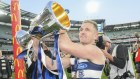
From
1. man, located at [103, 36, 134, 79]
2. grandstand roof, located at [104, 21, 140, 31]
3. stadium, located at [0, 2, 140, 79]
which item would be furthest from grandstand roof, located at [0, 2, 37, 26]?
man, located at [103, 36, 134, 79]

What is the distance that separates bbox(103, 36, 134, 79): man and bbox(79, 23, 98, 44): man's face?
128 centimetres

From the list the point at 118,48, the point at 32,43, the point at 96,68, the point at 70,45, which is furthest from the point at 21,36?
the point at 118,48

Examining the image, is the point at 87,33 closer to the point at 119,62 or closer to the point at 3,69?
the point at 119,62

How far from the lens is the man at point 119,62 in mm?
3889

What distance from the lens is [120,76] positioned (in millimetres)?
3975

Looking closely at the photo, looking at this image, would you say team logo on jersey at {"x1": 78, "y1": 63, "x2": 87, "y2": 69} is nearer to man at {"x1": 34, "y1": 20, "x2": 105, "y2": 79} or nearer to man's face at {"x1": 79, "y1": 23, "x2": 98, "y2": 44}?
man at {"x1": 34, "y1": 20, "x2": 105, "y2": 79}

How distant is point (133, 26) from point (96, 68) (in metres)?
49.3

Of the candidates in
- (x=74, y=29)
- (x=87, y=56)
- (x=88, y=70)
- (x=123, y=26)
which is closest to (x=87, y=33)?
(x=87, y=56)

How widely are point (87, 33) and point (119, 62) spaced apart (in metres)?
1.45

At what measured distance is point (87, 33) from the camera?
255cm

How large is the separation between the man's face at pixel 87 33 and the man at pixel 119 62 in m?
1.28

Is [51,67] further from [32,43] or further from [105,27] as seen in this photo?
[105,27]

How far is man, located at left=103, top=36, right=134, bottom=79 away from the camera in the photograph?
3889 millimetres

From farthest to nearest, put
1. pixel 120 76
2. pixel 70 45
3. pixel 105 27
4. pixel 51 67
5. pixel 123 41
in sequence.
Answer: pixel 105 27, pixel 123 41, pixel 120 76, pixel 51 67, pixel 70 45
